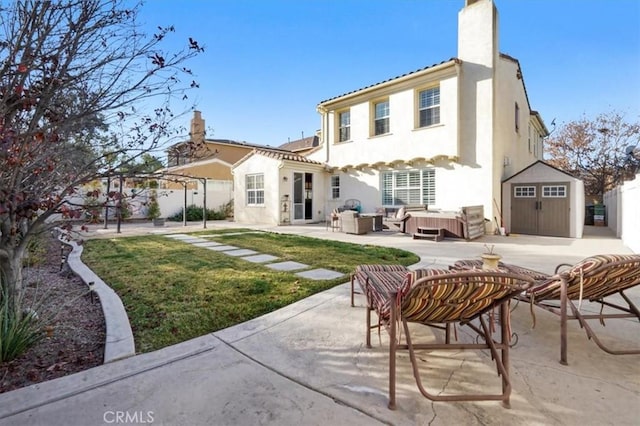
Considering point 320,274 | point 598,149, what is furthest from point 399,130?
point 598,149

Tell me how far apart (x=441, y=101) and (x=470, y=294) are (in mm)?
11592

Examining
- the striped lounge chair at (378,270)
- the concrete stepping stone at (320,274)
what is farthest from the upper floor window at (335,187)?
the striped lounge chair at (378,270)

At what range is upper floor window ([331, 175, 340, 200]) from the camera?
51.5 feet

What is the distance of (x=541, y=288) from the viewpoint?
9.31 ft

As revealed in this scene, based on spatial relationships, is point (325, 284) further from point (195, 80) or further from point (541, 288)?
point (195, 80)

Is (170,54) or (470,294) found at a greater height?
(170,54)

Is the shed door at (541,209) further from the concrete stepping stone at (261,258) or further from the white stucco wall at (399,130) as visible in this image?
the concrete stepping stone at (261,258)

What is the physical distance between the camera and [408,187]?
43.2ft

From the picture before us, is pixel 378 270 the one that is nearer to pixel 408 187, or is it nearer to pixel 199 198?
pixel 408 187

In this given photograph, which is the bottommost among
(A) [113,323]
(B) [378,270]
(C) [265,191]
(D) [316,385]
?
(D) [316,385]

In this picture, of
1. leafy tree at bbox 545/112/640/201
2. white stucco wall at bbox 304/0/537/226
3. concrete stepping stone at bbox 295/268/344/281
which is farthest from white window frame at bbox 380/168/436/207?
leafy tree at bbox 545/112/640/201

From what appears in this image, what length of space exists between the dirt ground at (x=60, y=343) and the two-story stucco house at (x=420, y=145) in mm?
10925

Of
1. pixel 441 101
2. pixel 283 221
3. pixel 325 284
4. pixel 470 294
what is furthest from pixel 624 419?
pixel 283 221

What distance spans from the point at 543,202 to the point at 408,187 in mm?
4721
